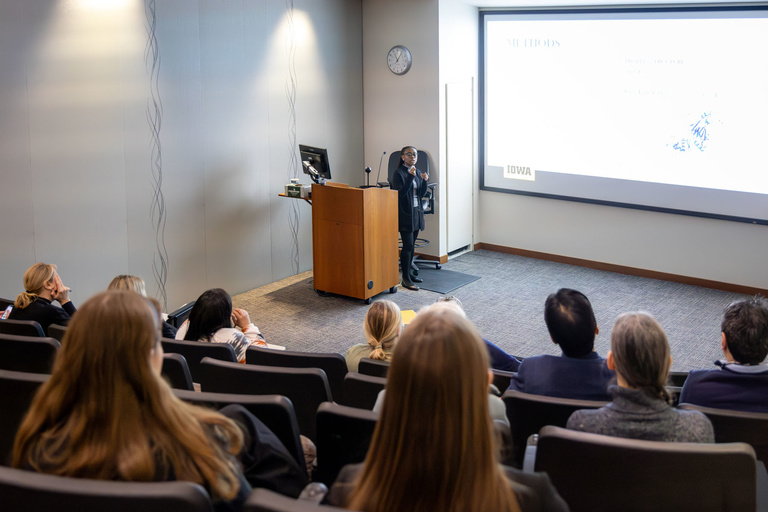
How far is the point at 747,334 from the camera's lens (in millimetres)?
2982

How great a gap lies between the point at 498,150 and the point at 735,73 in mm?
2756

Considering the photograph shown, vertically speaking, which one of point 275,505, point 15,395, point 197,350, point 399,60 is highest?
point 399,60

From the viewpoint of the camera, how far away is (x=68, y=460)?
1587 millimetres

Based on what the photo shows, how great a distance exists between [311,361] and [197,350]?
0.60 m

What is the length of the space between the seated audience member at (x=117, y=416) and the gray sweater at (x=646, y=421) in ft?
3.87

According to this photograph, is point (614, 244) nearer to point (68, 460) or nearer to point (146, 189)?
point (146, 189)

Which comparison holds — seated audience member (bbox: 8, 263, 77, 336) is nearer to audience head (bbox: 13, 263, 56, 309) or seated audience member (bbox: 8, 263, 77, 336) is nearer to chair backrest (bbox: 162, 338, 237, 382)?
audience head (bbox: 13, 263, 56, 309)

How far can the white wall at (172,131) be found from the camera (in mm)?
5785

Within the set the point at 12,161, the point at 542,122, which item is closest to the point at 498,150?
the point at 542,122

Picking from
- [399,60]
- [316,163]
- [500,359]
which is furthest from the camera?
[399,60]

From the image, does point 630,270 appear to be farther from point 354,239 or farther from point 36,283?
point 36,283

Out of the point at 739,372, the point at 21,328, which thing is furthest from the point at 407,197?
the point at 739,372

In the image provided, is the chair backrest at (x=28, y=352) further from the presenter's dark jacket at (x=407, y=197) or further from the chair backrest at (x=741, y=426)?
the presenter's dark jacket at (x=407, y=197)

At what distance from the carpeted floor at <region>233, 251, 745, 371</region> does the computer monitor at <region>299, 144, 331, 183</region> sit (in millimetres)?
1189
